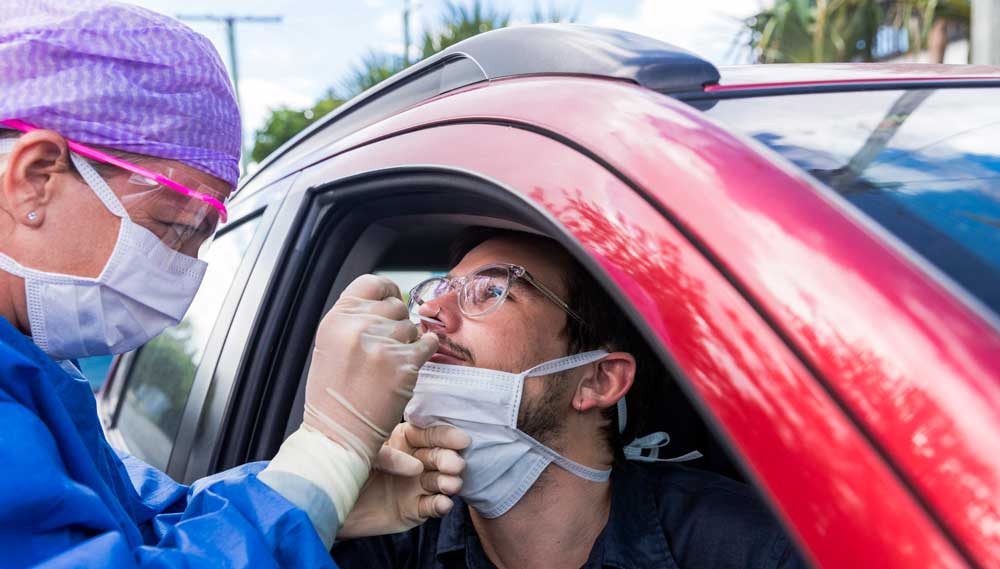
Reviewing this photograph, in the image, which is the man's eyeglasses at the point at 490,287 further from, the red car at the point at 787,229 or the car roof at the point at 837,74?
the car roof at the point at 837,74

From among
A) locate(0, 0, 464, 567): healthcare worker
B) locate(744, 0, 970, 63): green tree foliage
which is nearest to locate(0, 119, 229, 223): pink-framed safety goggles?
locate(0, 0, 464, 567): healthcare worker

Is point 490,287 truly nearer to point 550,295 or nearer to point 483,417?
point 550,295

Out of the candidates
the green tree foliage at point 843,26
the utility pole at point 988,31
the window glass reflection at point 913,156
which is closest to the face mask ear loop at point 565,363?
the window glass reflection at point 913,156

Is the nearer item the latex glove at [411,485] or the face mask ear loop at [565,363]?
the latex glove at [411,485]

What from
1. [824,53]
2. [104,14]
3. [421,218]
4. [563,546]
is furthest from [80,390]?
[824,53]

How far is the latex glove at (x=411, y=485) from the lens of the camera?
5.72ft

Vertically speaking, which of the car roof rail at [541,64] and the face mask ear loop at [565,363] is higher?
the car roof rail at [541,64]

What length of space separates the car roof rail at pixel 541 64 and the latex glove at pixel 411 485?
0.74 meters

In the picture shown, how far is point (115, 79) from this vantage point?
1.48 m

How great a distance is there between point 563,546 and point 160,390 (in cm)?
161

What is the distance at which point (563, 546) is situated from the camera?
2.06 meters

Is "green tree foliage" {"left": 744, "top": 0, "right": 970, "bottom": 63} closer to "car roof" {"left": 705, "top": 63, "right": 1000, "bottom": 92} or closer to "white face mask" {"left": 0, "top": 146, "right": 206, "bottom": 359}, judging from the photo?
"car roof" {"left": 705, "top": 63, "right": 1000, "bottom": 92}

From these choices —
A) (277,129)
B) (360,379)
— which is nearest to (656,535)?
(360,379)

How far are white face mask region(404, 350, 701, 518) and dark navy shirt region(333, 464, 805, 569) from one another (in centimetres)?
18
